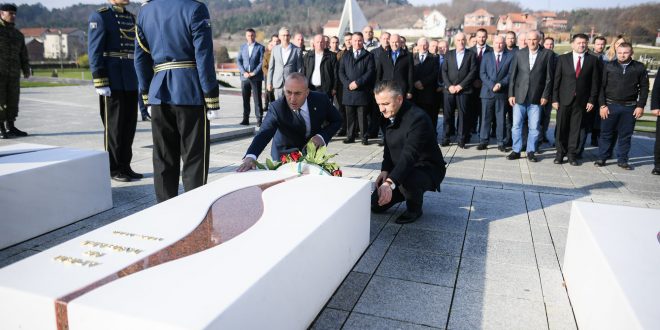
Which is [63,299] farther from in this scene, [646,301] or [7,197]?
[7,197]

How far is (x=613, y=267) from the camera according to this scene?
223cm

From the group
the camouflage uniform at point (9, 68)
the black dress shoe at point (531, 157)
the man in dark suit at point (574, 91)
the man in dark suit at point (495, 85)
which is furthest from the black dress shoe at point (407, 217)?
the camouflage uniform at point (9, 68)

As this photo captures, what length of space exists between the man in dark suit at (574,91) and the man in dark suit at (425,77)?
6.83 feet

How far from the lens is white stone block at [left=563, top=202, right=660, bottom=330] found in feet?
6.38

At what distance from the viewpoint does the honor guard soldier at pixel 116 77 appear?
5211 millimetres

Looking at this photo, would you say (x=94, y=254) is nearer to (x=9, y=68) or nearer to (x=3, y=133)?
(x=3, y=133)

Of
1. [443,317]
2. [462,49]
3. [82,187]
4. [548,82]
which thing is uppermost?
[462,49]

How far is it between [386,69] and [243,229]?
628cm

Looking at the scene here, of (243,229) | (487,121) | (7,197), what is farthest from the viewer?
(487,121)

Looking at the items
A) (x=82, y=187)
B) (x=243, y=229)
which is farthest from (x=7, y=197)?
(x=243, y=229)

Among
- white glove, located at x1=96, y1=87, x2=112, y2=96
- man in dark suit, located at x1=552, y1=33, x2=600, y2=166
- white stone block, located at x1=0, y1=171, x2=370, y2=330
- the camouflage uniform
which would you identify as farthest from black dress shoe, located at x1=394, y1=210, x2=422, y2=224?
the camouflage uniform

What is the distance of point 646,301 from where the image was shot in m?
1.92

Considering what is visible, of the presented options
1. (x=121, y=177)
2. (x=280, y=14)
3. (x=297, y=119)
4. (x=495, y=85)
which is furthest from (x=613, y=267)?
(x=280, y=14)

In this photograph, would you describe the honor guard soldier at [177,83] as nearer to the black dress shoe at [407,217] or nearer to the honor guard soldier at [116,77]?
the honor guard soldier at [116,77]
